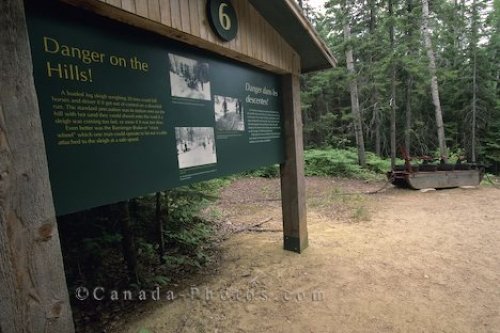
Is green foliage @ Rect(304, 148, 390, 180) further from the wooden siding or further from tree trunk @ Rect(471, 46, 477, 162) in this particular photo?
the wooden siding

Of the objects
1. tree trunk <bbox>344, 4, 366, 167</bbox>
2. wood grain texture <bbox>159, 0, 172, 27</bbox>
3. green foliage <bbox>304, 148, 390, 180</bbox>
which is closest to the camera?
wood grain texture <bbox>159, 0, 172, 27</bbox>

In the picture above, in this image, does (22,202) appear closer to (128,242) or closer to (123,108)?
(123,108)

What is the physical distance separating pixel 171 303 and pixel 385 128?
→ 66.7 ft

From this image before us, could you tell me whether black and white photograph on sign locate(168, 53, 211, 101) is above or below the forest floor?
above

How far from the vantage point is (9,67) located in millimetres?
1376

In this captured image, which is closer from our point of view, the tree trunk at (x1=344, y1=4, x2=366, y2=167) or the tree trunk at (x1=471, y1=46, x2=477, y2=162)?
the tree trunk at (x1=344, y1=4, x2=366, y2=167)

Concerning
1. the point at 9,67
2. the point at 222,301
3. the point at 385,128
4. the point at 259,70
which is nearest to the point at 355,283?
the point at 222,301

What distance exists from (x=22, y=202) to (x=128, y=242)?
1.96m

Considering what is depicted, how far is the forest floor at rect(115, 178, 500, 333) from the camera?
8.91 feet

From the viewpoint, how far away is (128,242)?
3.22 meters

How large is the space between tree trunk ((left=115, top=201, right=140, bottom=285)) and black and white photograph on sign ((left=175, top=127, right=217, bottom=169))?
0.97 metres

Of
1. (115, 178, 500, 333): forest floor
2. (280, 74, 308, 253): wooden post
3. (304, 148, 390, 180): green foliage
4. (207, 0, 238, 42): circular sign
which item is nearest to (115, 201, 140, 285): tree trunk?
(115, 178, 500, 333): forest floor

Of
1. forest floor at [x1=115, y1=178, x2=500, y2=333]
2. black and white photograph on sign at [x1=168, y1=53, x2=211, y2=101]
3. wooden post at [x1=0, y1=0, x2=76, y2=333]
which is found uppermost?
black and white photograph on sign at [x1=168, y1=53, x2=211, y2=101]

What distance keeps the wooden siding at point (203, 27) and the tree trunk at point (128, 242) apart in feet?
6.00
